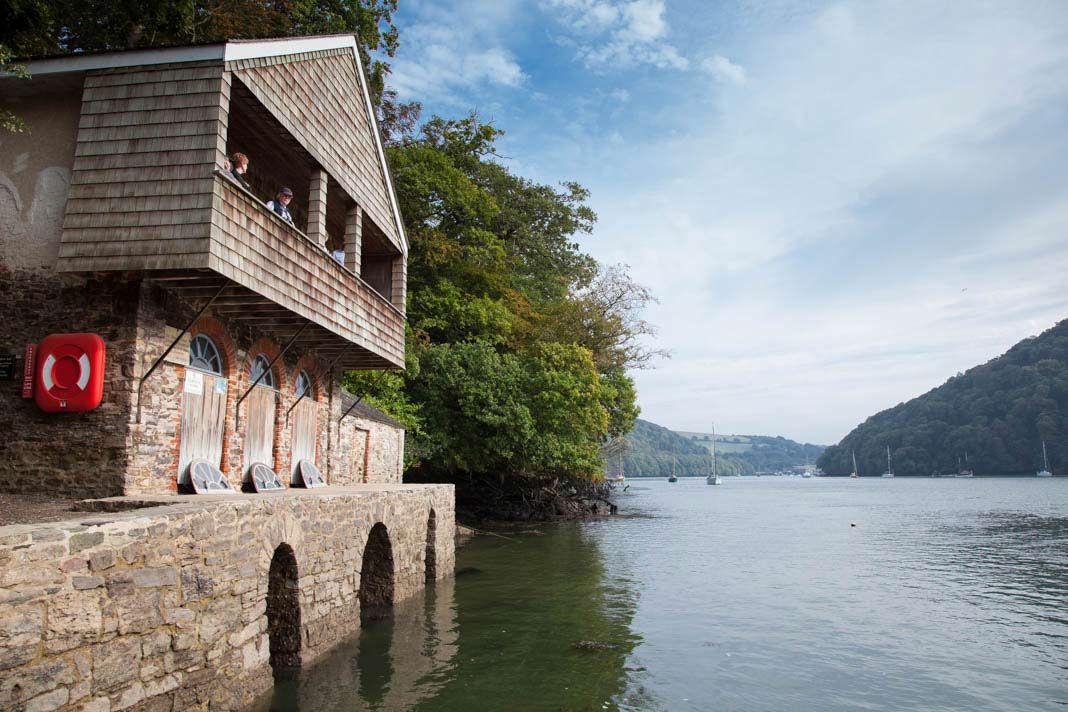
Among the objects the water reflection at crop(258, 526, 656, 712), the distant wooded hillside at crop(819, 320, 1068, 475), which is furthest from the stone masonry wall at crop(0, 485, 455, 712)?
the distant wooded hillside at crop(819, 320, 1068, 475)

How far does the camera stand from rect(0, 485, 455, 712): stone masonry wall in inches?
185

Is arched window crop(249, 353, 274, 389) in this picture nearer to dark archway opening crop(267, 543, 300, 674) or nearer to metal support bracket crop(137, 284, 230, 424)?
metal support bracket crop(137, 284, 230, 424)

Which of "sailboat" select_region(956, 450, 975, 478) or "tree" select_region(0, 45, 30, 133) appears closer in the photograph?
"tree" select_region(0, 45, 30, 133)

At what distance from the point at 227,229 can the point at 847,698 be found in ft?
32.2

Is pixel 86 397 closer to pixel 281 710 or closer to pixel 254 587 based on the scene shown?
pixel 254 587

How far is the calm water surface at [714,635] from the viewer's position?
29.4 ft

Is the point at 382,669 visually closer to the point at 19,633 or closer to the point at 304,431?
the point at 19,633

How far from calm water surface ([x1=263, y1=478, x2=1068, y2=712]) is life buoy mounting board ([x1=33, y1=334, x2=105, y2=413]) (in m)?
4.16

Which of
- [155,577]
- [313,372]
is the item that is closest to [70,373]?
[155,577]

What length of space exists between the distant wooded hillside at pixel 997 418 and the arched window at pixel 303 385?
11221 centimetres

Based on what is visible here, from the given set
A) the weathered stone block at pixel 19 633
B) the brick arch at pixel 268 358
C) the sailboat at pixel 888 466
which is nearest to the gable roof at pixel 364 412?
the brick arch at pixel 268 358

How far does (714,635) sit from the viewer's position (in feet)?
39.9

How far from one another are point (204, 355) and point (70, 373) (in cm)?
201

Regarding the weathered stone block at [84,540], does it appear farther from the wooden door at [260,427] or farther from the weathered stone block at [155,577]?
the wooden door at [260,427]
